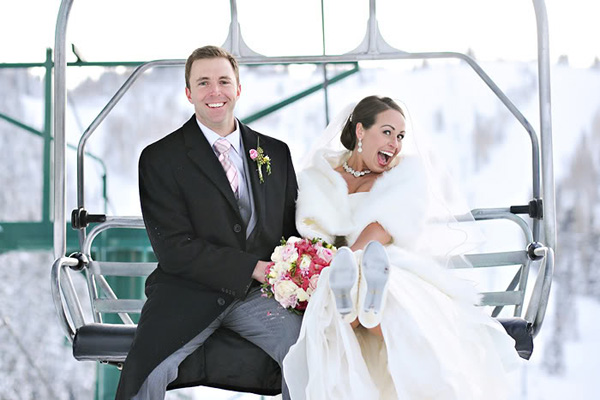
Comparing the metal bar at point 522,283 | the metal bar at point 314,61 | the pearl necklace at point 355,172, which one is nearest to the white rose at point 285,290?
the pearl necklace at point 355,172

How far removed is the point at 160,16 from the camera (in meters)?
6.67

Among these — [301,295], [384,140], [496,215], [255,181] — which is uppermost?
[384,140]

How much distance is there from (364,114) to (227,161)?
0.48 meters

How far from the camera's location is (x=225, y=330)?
248 cm

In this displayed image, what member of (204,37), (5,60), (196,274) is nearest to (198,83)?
(196,274)

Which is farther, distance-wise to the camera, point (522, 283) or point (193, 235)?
point (522, 283)

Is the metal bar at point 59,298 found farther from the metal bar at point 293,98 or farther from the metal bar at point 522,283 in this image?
the metal bar at point 293,98

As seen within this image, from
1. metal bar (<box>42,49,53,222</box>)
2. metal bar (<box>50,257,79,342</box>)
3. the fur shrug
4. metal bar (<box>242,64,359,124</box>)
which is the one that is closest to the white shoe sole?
the fur shrug

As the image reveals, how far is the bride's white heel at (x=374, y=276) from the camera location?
81.4 inches

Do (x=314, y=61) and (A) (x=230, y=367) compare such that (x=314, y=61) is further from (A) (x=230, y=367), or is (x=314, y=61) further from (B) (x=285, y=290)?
(A) (x=230, y=367)

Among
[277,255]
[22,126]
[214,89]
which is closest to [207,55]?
[214,89]

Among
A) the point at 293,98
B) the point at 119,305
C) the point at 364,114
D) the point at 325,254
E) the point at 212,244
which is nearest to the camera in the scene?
the point at 325,254

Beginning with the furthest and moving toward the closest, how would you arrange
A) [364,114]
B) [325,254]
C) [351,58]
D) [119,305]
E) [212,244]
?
1. [351,58]
2. [119,305]
3. [364,114]
4. [212,244]
5. [325,254]

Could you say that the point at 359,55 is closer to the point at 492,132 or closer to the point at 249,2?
the point at 249,2
